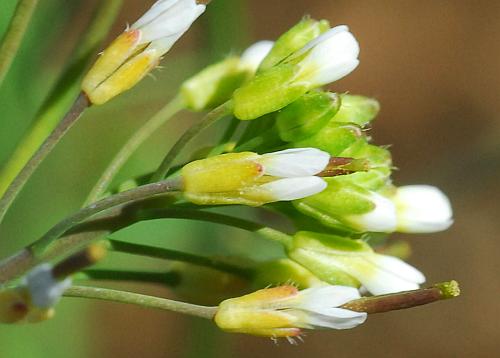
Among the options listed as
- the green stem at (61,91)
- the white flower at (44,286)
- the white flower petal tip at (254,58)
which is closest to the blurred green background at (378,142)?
the white flower petal tip at (254,58)

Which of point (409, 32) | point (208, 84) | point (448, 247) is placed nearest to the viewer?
point (208, 84)

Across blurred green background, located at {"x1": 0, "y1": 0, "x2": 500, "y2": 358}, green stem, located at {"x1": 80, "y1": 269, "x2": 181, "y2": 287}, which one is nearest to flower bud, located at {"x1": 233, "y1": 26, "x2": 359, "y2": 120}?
green stem, located at {"x1": 80, "y1": 269, "x2": 181, "y2": 287}

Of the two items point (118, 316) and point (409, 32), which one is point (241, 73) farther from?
point (409, 32)

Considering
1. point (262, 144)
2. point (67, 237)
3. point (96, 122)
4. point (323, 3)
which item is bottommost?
point (67, 237)

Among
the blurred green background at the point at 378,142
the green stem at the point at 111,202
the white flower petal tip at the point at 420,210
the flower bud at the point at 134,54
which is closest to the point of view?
the green stem at the point at 111,202

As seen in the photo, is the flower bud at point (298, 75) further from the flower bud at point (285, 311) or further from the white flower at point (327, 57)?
the flower bud at point (285, 311)

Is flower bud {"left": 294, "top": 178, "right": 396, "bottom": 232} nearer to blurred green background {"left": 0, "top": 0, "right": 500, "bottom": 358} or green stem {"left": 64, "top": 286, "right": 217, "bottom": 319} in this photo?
green stem {"left": 64, "top": 286, "right": 217, "bottom": 319}

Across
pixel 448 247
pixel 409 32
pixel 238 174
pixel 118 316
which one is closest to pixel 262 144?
pixel 238 174

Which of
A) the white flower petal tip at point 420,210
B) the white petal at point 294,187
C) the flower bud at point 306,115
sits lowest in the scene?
the white petal at point 294,187
